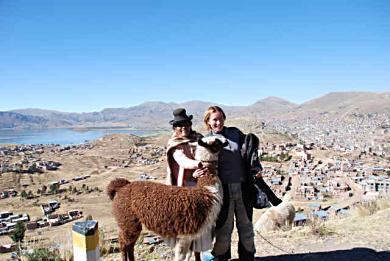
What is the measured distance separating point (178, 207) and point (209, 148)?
622mm

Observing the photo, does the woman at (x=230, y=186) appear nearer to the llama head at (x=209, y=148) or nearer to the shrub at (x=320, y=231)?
the llama head at (x=209, y=148)

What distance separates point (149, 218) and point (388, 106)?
209 m

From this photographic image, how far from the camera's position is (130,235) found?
3.35m

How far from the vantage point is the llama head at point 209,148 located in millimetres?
3121

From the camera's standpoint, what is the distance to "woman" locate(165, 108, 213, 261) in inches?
128

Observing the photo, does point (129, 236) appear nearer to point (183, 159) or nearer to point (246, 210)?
Result: point (183, 159)

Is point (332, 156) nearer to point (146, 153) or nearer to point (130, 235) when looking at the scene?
point (146, 153)

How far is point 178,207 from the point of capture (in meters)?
3.11

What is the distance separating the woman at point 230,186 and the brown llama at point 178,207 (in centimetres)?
26

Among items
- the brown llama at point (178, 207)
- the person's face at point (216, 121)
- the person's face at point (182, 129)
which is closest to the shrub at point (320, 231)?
the brown llama at point (178, 207)

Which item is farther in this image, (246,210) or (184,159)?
(246,210)

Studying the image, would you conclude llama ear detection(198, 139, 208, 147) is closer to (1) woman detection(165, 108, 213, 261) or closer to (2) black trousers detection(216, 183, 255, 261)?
(1) woman detection(165, 108, 213, 261)

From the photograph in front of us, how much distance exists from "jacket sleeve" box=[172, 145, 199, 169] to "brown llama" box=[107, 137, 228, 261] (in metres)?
0.07

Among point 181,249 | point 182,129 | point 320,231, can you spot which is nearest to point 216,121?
point 182,129
